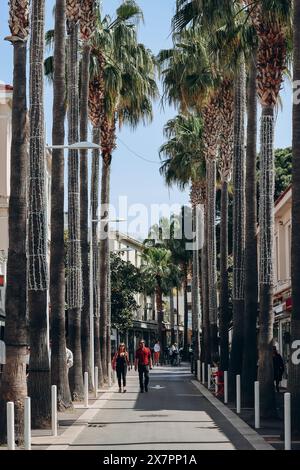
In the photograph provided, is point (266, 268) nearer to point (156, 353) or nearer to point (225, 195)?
point (225, 195)

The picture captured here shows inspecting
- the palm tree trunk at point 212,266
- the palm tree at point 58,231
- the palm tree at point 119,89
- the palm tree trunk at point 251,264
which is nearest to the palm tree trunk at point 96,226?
the palm tree at point 119,89

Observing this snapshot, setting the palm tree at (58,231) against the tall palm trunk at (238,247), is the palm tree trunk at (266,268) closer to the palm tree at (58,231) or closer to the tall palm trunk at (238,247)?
the palm tree at (58,231)

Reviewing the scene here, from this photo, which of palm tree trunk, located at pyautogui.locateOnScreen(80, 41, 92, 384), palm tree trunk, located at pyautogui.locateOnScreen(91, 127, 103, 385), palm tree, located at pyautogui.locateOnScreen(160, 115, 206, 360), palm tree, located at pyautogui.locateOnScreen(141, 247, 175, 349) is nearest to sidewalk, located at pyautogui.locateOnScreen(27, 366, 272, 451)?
palm tree trunk, located at pyautogui.locateOnScreen(80, 41, 92, 384)

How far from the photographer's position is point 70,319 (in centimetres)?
3198

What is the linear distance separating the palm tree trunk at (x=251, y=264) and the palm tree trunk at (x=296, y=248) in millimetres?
6702

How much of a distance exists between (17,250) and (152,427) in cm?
560

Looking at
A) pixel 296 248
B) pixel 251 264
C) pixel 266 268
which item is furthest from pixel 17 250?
pixel 251 264

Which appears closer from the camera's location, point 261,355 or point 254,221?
point 261,355

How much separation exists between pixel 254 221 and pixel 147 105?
18.2 meters

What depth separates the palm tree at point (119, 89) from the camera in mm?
40969

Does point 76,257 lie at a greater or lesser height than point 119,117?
lesser
